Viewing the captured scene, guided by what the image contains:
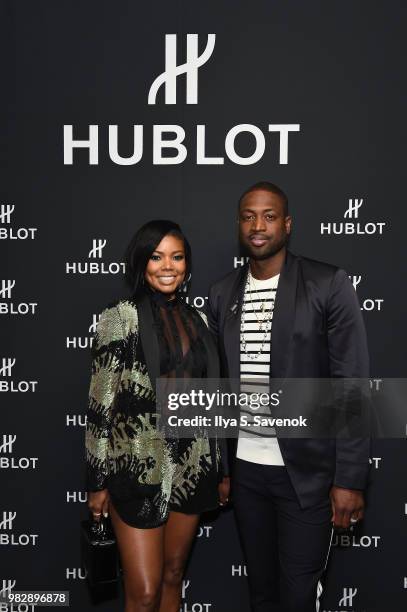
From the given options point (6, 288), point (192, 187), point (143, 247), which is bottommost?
point (6, 288)

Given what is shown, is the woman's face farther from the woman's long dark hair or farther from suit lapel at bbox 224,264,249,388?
suit lapel at bbox 224,264,249,388

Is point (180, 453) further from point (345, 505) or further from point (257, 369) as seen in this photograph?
point (345, 505)

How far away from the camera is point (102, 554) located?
1.79m

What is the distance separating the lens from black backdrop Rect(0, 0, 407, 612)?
2.23m

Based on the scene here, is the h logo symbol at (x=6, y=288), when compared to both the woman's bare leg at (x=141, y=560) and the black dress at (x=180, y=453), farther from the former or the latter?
the woman's bare leg at (x=141, y=560)

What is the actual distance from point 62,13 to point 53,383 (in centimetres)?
171

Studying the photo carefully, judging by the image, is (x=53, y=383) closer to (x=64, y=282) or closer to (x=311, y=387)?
(x=64, y=282)

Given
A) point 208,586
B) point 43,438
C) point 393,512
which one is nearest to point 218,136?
point 43,438

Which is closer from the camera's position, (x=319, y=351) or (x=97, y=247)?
(x=319, y=351)

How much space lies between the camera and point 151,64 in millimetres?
2256

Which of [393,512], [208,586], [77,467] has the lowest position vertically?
[208,586]

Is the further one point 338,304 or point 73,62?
point 73,62

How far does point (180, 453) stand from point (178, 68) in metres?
1.66

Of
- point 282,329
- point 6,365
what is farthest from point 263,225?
point 6,365
